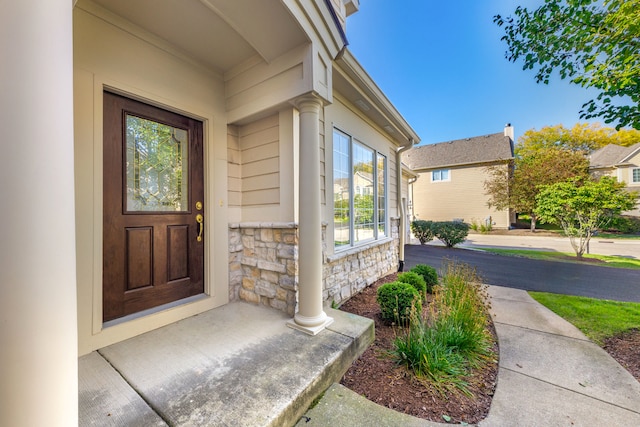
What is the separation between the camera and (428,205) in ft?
58.8

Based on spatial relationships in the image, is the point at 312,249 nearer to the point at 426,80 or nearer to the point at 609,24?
the point at 609,24

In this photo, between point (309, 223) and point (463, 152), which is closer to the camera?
point (309, 223)

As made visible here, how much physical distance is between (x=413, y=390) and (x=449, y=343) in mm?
673

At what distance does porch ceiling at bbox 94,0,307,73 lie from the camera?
2.10 meters

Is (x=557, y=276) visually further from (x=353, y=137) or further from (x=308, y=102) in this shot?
(x=308, y=102)

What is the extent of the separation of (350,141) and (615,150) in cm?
2414

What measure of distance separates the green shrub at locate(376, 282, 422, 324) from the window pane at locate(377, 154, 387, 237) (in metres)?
2.09

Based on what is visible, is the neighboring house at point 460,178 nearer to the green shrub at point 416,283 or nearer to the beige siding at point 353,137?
the beige siding at point 353,137

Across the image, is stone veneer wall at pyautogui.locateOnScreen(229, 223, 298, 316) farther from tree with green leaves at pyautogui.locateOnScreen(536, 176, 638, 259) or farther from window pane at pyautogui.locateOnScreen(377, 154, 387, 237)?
tree with green leaves at pyautogui.locateOnScreen(536, 176, 638, 259)

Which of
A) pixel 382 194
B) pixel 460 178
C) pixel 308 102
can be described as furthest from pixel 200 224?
pixel 460 178

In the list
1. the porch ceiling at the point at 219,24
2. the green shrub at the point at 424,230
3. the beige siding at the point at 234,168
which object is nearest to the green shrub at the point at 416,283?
the beige siding at the point at 234,168

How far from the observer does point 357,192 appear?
4.35m

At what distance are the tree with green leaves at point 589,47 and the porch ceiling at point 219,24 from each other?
8.89 ft

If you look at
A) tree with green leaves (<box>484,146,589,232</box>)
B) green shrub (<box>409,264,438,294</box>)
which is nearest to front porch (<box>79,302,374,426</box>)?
green shrub (<box>409,264,438,294</box>)
